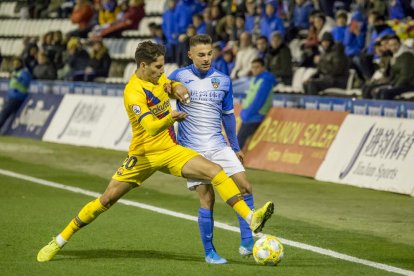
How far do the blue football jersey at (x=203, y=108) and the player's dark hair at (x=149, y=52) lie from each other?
664mm

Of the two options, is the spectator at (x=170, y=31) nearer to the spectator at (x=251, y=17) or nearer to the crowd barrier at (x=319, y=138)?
the spectator at (x=251, y=17)

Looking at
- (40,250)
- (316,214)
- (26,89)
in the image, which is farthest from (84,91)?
(40,250)

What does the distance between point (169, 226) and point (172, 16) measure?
51.6 feet

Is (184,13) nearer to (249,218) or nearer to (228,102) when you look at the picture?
(228,102)

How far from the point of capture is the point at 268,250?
9.12m

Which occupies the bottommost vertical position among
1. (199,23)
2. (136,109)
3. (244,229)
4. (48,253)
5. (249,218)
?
(199,23)

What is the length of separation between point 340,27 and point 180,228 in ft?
35.9

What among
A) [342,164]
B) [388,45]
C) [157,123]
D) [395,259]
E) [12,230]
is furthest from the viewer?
[388,45]

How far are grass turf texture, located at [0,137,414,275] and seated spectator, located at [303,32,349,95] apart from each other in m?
2.81

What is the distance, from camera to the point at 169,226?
12.1 meters

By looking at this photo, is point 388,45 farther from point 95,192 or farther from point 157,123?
point 157,123

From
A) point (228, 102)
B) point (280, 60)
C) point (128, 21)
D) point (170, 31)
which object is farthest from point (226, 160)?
point (128, 21)

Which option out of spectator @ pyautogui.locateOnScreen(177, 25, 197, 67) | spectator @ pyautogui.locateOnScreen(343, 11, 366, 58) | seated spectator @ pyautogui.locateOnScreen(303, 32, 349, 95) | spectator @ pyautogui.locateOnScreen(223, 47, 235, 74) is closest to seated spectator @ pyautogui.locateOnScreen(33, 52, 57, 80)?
spectator @ pyautogui.locateOnScreen(177, 25, 197, 67)

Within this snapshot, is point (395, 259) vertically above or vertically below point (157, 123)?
below
